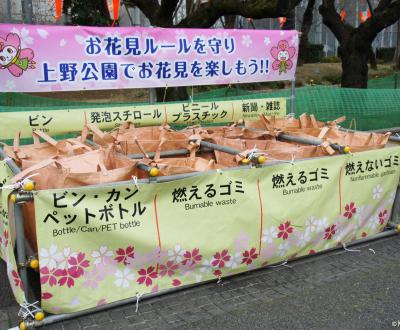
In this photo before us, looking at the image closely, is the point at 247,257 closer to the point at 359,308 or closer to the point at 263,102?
the point at 359,308

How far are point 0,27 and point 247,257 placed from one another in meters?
3.13

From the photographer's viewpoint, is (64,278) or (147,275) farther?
(147,275)

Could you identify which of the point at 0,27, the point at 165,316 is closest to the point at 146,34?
the point at 0,27

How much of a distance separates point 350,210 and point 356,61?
9074 millimetres

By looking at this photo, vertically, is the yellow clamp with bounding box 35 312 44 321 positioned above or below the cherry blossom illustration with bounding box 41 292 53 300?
below

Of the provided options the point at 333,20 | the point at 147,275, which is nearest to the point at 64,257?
the point at 147,275

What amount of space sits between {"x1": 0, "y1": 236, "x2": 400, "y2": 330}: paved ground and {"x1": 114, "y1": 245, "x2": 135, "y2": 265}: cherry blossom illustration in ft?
1.41

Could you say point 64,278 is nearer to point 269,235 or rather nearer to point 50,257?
point 50,257

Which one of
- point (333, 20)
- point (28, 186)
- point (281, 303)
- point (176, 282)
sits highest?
point (333, 20)

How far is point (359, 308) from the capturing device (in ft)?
11.6

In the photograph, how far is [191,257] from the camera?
3645 mm

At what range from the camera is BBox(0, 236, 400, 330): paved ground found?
335 centimetres

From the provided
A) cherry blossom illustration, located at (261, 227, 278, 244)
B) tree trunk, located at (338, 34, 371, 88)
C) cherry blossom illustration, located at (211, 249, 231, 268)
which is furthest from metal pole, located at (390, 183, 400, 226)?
tree trunk, located at (338, 34, 371, 88)

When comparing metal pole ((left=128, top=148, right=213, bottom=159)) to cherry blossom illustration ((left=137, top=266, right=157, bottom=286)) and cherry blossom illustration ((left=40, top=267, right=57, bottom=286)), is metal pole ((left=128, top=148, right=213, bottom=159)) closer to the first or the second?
cherry blossom illustration ((left=137, top=266, right=157, bottom=286))
